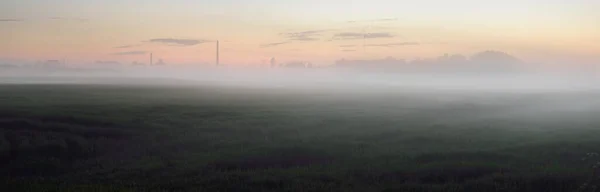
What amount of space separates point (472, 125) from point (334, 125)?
15.2 m

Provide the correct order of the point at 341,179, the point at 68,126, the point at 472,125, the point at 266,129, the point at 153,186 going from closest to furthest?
the point at 153,186 < the point at 341,179 < the point at 68,126 < the point at 266,129 < the point at 472,125

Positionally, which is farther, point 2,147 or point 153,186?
point 2,147

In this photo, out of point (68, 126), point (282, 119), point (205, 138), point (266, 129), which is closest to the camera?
point (205, 138)

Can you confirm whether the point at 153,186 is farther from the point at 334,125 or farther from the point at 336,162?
the point at 334,125

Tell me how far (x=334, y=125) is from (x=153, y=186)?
33.8 metres

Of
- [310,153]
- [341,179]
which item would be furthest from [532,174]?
[310,153]

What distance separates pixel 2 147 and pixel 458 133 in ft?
125

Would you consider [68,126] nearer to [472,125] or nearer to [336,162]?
[336,162]

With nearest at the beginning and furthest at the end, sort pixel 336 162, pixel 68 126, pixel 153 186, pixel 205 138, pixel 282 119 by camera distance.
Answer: pixel 153 186 < pixel 336 162 < pixel 205 138 < pixel 68 126 < pixel 282 119

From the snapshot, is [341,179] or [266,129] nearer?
[341,179]

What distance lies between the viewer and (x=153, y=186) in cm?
2278

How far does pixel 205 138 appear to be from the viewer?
42.4 m

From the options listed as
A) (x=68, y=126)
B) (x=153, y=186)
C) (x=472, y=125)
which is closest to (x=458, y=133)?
(x=472, y=125)

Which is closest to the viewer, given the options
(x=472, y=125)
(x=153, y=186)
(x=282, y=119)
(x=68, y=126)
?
(x=153, y=186)
